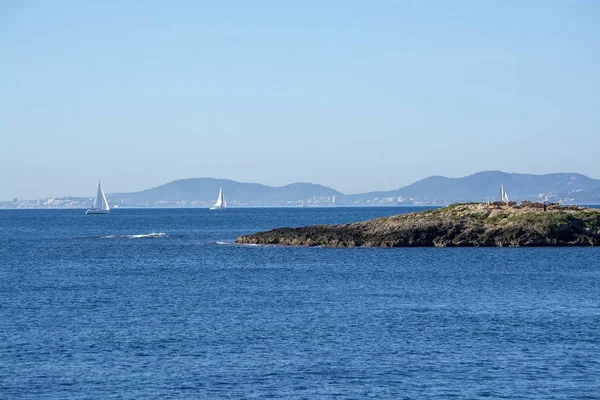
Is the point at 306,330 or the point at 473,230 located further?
the point at 473,230

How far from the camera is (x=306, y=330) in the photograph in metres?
40.9

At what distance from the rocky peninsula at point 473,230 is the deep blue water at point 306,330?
41.3 feet

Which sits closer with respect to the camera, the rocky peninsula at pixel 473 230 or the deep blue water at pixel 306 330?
the deep blue water at pixel 306 330

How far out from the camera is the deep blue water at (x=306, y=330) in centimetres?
3091

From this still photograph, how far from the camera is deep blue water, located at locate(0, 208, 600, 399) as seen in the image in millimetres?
30906

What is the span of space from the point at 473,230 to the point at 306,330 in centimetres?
5092

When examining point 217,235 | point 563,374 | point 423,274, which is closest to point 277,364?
point 563,374

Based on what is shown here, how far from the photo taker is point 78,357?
115 ft

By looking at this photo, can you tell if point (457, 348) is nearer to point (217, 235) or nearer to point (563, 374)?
point (563, 374)

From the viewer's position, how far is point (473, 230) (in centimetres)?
8925

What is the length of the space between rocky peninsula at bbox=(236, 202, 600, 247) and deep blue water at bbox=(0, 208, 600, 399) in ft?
41.3

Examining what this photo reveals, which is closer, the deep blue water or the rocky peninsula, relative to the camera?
the deep blue water

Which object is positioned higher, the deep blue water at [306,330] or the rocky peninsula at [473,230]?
the rocky peninsula at [473,230]

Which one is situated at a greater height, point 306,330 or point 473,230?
point 473,230
